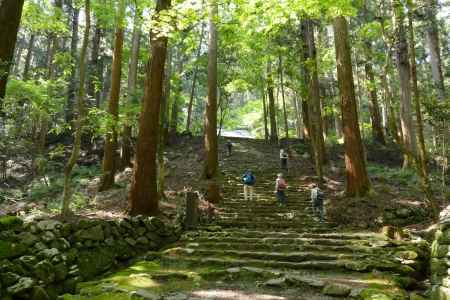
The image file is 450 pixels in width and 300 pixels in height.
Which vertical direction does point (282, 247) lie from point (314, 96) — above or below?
below

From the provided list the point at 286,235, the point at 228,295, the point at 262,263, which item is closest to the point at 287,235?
the point at 286,235

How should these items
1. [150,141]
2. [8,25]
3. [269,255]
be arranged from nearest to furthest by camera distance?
[8,25], [269,255], [150,141]

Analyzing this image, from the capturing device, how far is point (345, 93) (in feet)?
47.3

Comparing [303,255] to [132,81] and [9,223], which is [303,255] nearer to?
[9,223]

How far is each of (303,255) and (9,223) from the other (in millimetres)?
5232

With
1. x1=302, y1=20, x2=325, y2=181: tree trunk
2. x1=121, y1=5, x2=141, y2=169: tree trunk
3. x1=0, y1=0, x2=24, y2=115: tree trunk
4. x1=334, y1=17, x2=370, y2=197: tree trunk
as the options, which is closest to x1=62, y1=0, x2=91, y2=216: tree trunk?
x1=0, y1=0, x2=24, y2=115: tree trunk

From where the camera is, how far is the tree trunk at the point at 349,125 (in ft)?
45.5

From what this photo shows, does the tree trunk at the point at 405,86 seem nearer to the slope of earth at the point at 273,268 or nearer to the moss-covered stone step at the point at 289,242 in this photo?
the slope of earth at the point at 273,268

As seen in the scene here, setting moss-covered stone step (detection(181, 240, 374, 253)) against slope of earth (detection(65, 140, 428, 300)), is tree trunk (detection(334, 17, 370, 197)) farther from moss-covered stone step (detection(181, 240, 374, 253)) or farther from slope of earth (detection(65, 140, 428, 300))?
moss-covered stone step (detection(181, 240, 374, 253))

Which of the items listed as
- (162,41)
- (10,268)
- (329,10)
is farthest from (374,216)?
(10,268)

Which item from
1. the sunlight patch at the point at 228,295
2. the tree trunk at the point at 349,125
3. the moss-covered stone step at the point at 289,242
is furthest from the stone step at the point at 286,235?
the sunlight patch at the point at 228,295

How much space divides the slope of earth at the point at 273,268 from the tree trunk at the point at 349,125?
225 cm

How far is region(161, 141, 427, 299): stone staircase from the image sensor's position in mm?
6633

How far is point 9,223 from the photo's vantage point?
19.3 ft
